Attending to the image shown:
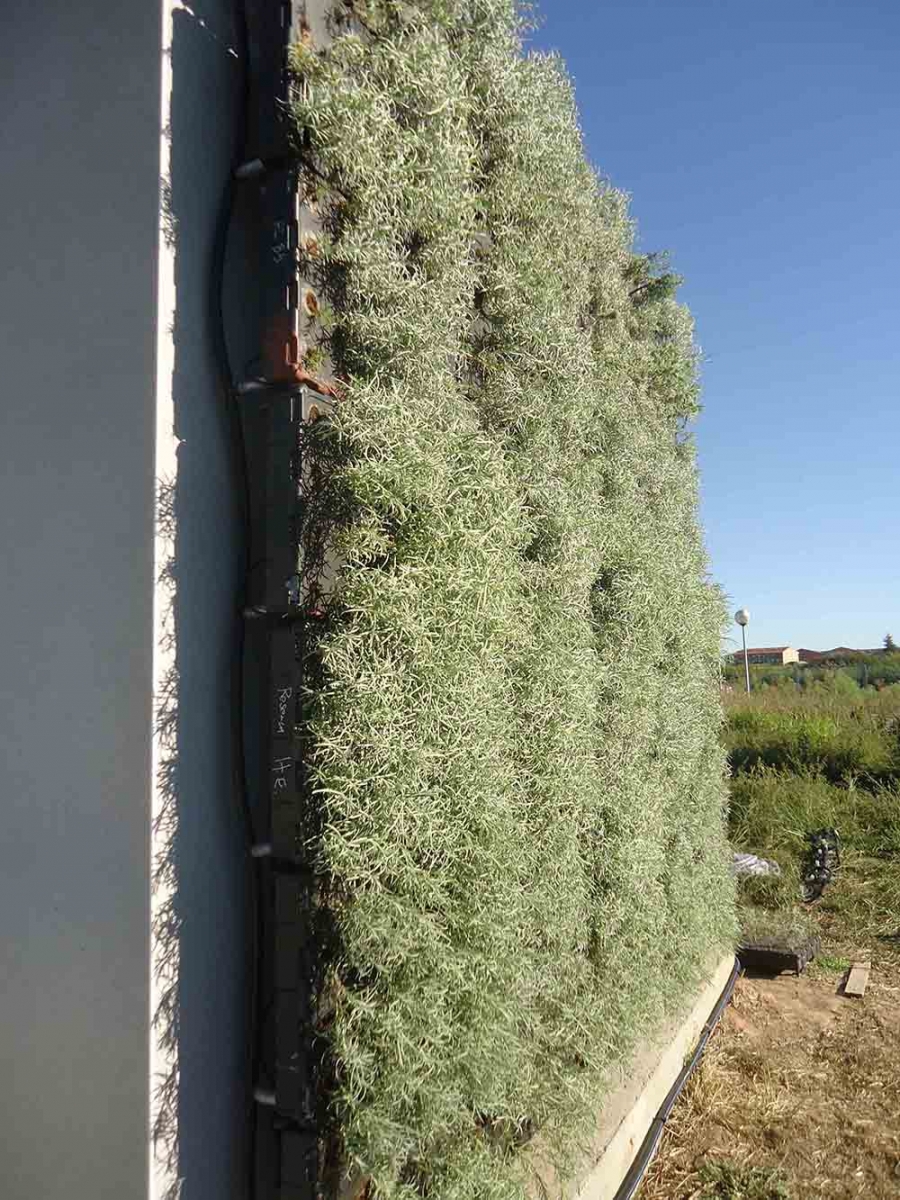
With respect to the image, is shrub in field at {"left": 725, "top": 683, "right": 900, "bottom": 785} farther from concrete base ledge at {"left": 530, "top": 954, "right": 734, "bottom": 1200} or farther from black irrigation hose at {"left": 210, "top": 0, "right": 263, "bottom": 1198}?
black irrigation hose at {"left": 210, "top": 0, "right": 263, "bottom": 1198}

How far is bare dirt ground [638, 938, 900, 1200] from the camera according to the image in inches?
105

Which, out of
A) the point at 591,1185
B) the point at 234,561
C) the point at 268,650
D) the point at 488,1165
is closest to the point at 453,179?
the point at 234,561

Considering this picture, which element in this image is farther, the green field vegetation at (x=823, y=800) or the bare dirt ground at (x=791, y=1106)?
the green field vegetation at (x=823, y=800)

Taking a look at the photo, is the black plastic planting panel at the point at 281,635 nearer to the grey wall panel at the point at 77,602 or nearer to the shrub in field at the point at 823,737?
the grey wall panel at the point at 77,602

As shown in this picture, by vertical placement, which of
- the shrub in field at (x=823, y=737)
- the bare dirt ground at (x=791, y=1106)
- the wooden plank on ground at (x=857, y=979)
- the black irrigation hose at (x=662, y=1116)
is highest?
the shrub in field at (x=823, y=737)

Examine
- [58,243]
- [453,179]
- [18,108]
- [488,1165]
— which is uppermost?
[18,108]

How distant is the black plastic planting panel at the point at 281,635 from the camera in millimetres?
1437

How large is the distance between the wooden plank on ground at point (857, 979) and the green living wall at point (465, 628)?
2.29 m

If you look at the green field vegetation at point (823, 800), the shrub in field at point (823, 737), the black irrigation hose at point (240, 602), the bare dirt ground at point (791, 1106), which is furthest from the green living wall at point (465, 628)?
the shrub in field at point (823, 737)

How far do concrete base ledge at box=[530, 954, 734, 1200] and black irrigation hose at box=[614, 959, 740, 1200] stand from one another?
15mm

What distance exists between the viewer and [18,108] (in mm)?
1797

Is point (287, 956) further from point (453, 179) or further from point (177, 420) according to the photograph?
point (453, 179)

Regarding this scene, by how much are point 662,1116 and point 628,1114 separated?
1.27 ft

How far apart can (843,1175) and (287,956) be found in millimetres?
2322
